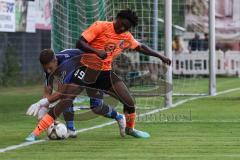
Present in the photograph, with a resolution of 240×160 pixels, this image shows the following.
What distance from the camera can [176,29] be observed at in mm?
35531

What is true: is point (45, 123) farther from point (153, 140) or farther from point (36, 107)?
point (153, 140)

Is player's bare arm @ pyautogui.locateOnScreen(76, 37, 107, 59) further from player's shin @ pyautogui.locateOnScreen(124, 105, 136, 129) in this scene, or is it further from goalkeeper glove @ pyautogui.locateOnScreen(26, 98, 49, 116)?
player's shin @ pyautogui.locateOnScreen(124, 105, 136, 129)

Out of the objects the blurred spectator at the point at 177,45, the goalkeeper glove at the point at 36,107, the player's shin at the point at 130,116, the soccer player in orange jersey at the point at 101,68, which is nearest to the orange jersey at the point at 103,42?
the soccer player in orange jersey at the point at 101,68

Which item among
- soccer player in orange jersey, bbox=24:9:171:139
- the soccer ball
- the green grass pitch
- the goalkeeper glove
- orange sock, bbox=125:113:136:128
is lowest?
the green grass pitch

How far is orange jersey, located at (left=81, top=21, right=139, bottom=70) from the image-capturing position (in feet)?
40.8

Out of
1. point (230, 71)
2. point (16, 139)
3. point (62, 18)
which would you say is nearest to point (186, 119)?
point (16, 139)

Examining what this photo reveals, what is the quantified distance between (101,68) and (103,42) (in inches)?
16.4

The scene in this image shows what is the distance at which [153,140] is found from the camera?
12438 mm

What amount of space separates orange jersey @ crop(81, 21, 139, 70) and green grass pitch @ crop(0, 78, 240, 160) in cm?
109

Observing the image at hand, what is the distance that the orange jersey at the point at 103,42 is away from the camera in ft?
40.8

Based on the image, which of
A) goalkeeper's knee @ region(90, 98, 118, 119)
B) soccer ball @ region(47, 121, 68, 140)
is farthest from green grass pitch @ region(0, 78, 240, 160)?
goalkeeper's knee @ region(90, 98, 118, 119)

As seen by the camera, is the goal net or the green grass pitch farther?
the goal net

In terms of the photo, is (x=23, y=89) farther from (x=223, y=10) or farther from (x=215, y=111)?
(x=223, y=10)

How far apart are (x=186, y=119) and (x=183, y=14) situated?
17.0m
